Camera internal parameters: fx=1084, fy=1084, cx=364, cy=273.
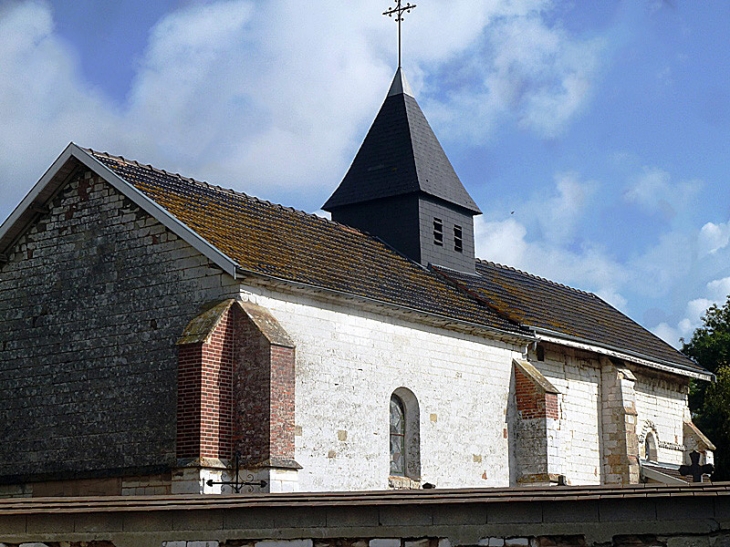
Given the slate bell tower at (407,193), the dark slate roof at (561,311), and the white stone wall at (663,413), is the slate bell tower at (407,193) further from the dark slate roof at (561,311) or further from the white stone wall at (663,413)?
the white stone wall at (663,413)

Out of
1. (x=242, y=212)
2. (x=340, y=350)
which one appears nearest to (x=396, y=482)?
(x=340, y=350)

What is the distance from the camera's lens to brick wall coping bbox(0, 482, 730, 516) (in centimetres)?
1027

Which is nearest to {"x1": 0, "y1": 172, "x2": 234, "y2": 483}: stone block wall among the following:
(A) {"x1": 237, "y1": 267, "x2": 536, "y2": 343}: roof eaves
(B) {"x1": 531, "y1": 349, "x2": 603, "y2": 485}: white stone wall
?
(A) {"x1": 237, "y1": 267, "x2": 536, "y2": 343}: roof eaves

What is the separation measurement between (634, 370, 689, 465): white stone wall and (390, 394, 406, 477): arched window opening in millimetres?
10032

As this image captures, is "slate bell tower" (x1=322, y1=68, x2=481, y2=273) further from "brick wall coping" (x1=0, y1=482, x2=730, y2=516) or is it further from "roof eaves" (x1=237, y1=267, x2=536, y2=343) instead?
"brick wall coping" (x1=0, y1=482, x2=730, y2=516)

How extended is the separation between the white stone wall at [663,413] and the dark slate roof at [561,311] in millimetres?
705

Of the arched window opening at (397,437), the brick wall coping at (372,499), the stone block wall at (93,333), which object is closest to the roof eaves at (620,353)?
the arched window opening at (397,437)

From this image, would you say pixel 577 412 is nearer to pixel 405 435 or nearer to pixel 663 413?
pixel 663 413

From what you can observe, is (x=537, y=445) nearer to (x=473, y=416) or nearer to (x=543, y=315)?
(x=473, y=416)

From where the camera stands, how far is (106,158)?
21172 mm

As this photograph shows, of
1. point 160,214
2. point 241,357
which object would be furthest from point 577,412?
point 160,214

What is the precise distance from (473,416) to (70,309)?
8.80 meters

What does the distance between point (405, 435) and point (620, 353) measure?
30.2 feet

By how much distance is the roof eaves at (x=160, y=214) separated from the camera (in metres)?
18.7
